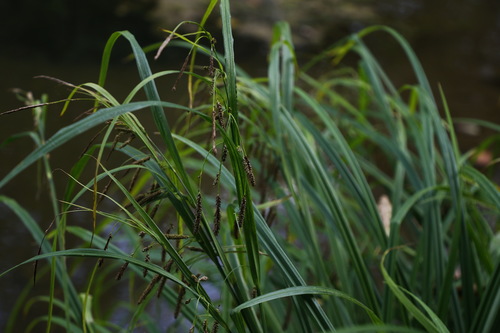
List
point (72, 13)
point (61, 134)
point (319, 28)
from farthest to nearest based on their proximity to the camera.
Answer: point (319, 28) < point (72, 13) < point (61, 134)

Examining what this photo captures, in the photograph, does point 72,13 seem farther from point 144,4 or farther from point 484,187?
point 484,187

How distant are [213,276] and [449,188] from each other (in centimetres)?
58

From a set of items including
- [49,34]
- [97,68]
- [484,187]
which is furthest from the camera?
[49,34]

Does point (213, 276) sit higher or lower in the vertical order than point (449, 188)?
lower

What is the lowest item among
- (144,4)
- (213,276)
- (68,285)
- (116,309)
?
(116,309)

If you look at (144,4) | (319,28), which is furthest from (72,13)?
(319,28)

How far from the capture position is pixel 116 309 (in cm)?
161

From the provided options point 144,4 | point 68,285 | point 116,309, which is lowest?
point 116,309

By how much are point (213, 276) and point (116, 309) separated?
275 mm

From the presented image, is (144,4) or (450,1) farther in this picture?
(450,1)

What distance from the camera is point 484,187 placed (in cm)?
104

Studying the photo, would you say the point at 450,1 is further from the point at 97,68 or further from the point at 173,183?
the point at 173,183

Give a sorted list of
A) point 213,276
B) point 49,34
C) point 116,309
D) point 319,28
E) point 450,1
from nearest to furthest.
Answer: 1. point 213,276
2. point 116,309
3. point 49,34
4. point 319,28
5. point 450,1

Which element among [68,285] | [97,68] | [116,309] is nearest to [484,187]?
[68,285]
